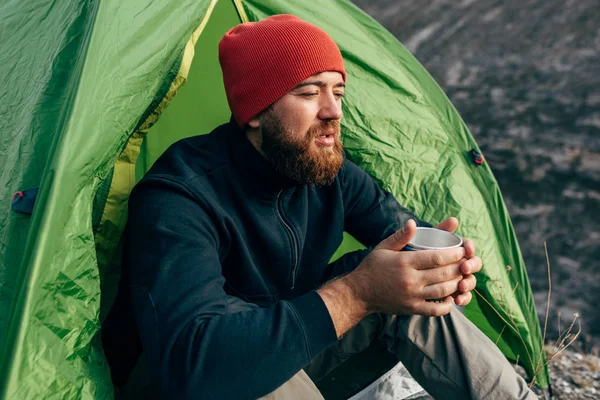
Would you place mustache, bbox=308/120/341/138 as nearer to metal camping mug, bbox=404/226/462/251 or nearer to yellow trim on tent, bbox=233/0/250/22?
metal camping mug, bbox=404/226/462/251

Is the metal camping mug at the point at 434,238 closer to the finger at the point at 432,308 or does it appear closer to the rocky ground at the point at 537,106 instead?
the finger at the point at 432,308

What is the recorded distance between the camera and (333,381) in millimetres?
2174

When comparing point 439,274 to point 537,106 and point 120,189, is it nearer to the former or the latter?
point 120,189

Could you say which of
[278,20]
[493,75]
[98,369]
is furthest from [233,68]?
[493,75]

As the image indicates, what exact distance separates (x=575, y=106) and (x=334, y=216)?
11.1ft

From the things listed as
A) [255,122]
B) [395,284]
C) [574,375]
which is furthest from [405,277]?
[574,375]

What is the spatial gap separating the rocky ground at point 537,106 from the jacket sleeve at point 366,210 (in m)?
1.11

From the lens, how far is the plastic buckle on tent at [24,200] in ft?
4.68

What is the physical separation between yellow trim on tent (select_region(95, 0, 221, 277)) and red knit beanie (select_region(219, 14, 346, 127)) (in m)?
0.14

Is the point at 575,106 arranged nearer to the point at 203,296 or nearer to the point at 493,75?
the point at 493,75

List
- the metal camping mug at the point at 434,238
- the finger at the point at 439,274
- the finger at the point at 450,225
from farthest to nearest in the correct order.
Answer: the finger at the point at 450,225 < the metal camping mug at the point at 434,238 < the finger at the point at 439,274

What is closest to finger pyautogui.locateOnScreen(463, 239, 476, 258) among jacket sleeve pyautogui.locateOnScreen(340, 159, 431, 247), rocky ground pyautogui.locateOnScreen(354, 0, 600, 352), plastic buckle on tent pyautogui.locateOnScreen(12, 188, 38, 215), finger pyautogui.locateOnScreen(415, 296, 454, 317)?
finger pyautogui.locateOnScreen(415, 296, 454, 317)

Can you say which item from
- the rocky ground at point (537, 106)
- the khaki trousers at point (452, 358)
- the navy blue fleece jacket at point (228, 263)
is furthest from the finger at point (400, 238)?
the rocky ground at point (537, 106)

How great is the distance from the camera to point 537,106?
468cm
